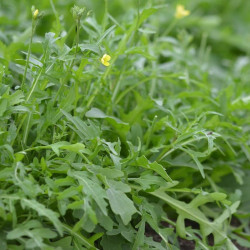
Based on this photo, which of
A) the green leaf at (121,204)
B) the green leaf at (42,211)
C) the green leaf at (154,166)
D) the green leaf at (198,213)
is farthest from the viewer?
the green leaf at (198,213)

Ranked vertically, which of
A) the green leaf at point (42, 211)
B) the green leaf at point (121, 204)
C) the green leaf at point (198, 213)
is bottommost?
the green leaf at point (198, 213)

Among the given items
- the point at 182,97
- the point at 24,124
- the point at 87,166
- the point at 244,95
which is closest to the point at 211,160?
the point at 182,97

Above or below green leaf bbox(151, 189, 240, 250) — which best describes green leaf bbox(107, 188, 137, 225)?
above

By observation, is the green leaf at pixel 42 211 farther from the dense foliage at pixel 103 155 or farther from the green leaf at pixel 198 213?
the green leaf at pixel 198 213

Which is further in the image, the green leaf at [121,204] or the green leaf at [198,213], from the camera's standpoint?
the green leaf at [198,213]

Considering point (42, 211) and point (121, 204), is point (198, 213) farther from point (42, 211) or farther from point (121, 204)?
point (42, 211)

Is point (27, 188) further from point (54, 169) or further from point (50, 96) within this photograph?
point (50, 96)

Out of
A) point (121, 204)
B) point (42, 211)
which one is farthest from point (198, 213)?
point (42, 211)

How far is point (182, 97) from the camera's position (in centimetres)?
220

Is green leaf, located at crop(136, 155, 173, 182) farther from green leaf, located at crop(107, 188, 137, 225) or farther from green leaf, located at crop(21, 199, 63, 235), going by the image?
green leaf, located at crop(21, 199, 63, 235)

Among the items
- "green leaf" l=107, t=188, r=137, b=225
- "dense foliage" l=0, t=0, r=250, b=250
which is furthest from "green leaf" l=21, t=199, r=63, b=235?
"green leaf" l=107, t=188, r=137, b=225

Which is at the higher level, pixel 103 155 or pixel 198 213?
pixel 103 155

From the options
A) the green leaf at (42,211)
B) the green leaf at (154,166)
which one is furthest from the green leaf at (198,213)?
the green leaf at (42,211)

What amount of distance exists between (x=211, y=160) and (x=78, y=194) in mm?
860
